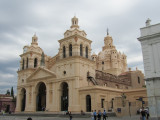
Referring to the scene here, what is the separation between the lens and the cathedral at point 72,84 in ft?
113

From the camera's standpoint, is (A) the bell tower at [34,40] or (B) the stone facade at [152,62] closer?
(B) the stone facade at [152,62]

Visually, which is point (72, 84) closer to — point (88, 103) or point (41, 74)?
point (88, 103)

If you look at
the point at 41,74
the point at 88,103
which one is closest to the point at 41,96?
the point at 41,74

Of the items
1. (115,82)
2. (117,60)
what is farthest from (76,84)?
(117,60)

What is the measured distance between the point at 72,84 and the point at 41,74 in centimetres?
1012

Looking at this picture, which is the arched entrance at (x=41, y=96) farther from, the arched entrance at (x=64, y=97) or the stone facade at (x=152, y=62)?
the stone facade at (x=152, y=62)

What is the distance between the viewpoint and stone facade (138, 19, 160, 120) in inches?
757

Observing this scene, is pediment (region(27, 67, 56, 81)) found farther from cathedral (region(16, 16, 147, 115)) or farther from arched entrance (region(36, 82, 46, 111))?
arched entrance (region(36, 82, 46, 111))

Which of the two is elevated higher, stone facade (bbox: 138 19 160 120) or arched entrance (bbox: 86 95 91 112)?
stone facade (bbox: 138 19 160 120)

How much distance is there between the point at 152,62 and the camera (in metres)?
20.3

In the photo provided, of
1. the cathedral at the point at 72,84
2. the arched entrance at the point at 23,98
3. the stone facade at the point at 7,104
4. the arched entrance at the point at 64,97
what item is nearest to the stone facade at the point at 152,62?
the cathedral at the point at 72,84

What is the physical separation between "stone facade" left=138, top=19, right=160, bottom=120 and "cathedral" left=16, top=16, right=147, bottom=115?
8.94 meters

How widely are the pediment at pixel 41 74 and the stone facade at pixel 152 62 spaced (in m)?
23.2

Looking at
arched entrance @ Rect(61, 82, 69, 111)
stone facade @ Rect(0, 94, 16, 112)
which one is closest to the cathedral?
arched entrance @ Rect(61, 82, 69, 111)
